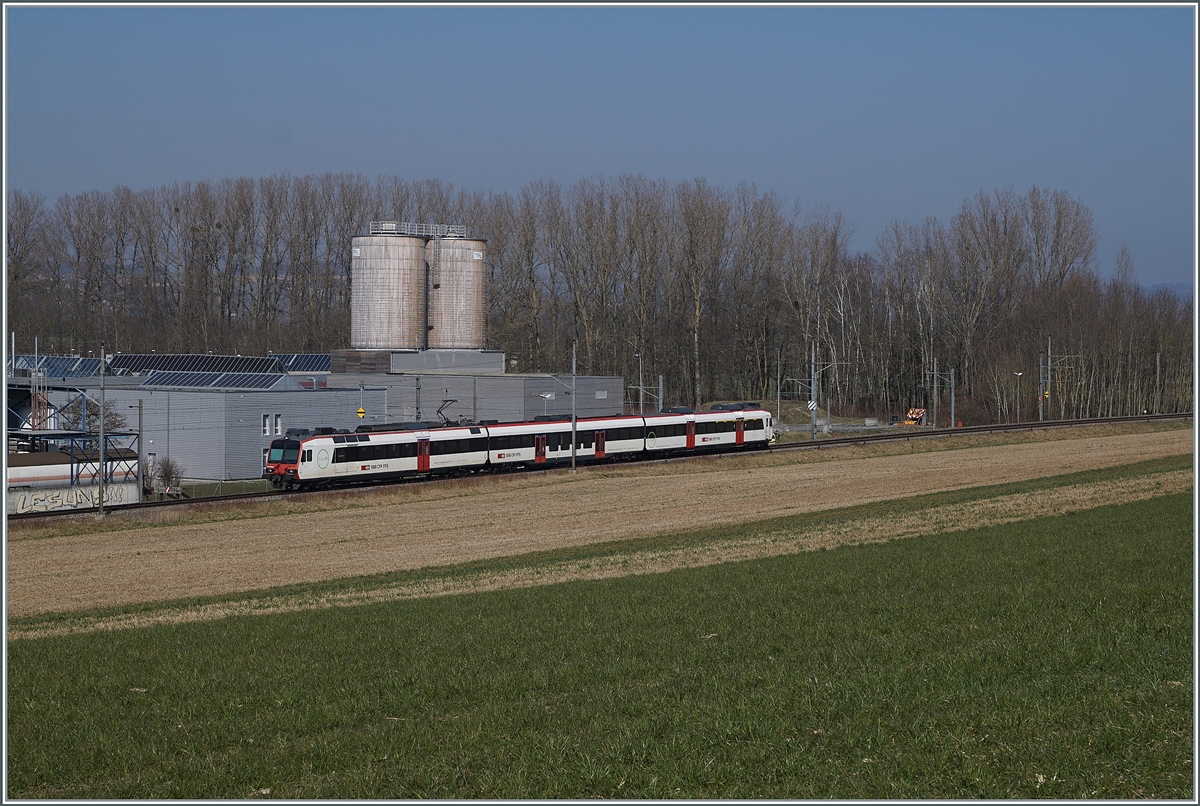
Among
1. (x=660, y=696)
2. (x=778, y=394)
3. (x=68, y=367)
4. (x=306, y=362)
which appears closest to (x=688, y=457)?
(x=778, y=394)

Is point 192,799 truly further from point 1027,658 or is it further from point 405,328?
point 405,328

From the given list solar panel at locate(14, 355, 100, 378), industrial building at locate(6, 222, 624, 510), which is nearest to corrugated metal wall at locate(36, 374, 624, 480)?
industrial building at locate(6, 222, 624, 510)

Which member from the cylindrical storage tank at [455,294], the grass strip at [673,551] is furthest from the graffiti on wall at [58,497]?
the cylindrical storage tank at [455,294]

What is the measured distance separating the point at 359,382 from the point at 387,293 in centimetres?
1300

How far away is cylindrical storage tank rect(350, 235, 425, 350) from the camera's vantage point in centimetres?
8550

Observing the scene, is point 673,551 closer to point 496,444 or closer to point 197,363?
point 496,444

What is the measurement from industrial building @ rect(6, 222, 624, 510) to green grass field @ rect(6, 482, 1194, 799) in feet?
121

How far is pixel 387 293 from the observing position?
283 feet

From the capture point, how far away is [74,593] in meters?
27.4

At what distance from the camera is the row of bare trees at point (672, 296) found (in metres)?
94.4

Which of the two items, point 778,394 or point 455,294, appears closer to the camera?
point 778,394

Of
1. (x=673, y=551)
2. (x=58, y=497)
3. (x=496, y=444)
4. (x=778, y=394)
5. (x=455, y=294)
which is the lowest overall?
(x=58, y=497)

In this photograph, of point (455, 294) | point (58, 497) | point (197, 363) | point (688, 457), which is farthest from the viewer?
point (455, 294)

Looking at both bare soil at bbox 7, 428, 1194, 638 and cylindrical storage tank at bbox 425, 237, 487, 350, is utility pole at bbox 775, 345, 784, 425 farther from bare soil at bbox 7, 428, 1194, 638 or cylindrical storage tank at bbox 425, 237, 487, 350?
cylindrical storage tank at bbox 425, 237, 487, 350
